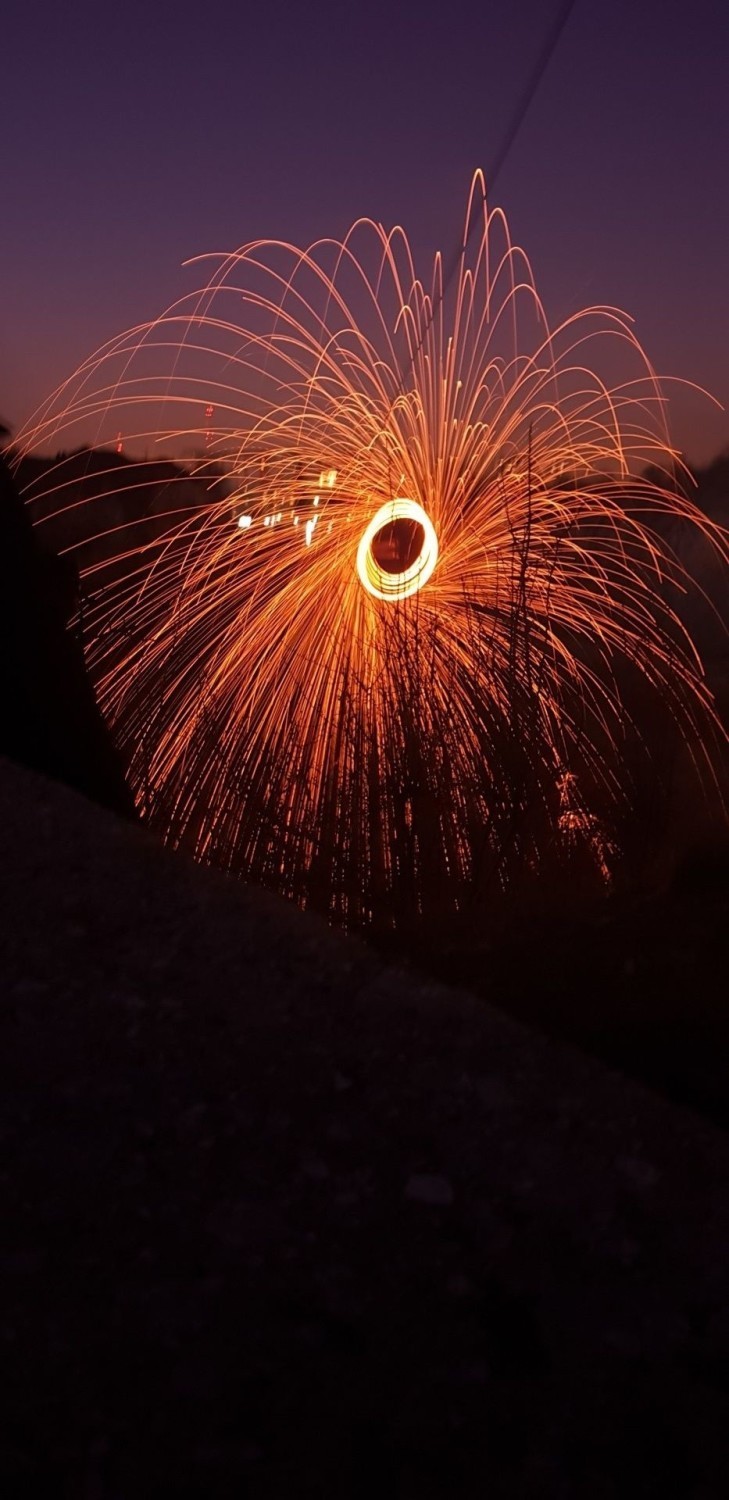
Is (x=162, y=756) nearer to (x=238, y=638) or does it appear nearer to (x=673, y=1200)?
(x=238, y=638)

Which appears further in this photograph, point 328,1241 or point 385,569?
point 385,569

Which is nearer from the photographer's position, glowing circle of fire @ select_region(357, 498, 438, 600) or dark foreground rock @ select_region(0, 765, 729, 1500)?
dark foreground rock @ select_region(0, 765, 729, 1500)

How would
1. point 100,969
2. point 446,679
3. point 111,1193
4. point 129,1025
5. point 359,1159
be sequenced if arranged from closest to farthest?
1. point 111,1193
2. point 359,1159
3. point 129,1025
4. point 100,969
5. point 446,679

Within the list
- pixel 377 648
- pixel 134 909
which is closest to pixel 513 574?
pixel 377 648

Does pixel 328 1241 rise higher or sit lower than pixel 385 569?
lower
